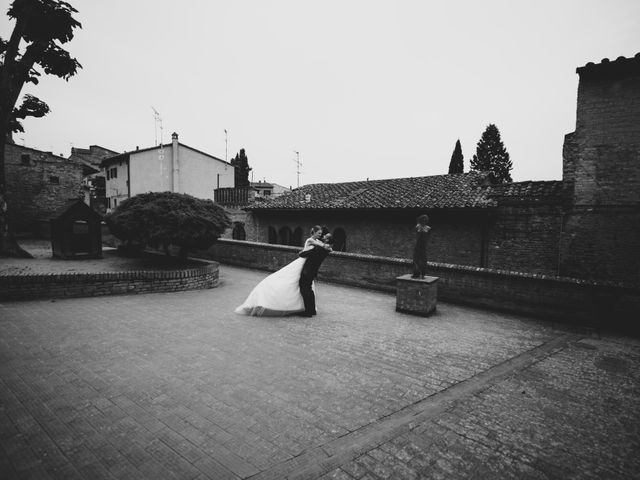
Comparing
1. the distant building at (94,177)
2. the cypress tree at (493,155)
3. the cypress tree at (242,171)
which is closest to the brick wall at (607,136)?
the distant building at (94,177)

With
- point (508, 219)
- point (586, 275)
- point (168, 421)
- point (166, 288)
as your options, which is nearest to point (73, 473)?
point (168, 421)

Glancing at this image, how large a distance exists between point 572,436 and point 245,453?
3.15m

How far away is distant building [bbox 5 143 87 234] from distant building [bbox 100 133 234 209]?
572 cm

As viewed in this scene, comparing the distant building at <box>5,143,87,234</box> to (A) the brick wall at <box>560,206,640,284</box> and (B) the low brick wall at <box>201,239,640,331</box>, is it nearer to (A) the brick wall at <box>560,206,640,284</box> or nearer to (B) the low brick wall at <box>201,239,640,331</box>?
(B) the low brick wall at <box>201,239,640,331</box>

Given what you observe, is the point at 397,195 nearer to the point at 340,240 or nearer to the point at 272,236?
the point at 340,240

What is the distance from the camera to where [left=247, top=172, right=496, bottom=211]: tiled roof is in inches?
557

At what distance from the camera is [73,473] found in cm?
243

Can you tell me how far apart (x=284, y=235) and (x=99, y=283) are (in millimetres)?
12827

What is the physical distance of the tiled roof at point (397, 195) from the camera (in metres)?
14.2

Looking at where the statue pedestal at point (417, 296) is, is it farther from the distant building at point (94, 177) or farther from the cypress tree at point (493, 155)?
the cypress tree at point (493, 155)

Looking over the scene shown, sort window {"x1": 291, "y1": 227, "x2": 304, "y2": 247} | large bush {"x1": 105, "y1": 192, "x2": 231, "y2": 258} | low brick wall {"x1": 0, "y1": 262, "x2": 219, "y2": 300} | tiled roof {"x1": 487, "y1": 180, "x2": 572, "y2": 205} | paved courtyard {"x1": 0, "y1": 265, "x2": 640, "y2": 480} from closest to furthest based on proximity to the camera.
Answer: paved courtyard {"x1": 0, "y1": 265, "x2": 640, "y2": 480} < low brick wall {"x1": 0, "y1": 262, "x2": 219, "y2": 300} < large bush {"x1": 105, "y1": 192, "x2": 231, "y2": 258} < tiled roof {"x1": 487, "y1": 180, "x2": 572, "y2": 205} < window {"x1": 291, "y1": 227, "x2": 304, "y2": 247}

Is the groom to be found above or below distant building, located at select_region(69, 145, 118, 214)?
below

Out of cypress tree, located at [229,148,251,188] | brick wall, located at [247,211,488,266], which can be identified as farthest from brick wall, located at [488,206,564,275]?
cypress tree, located at [229,148,251,188]

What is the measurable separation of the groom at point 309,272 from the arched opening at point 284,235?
43.3 ft
